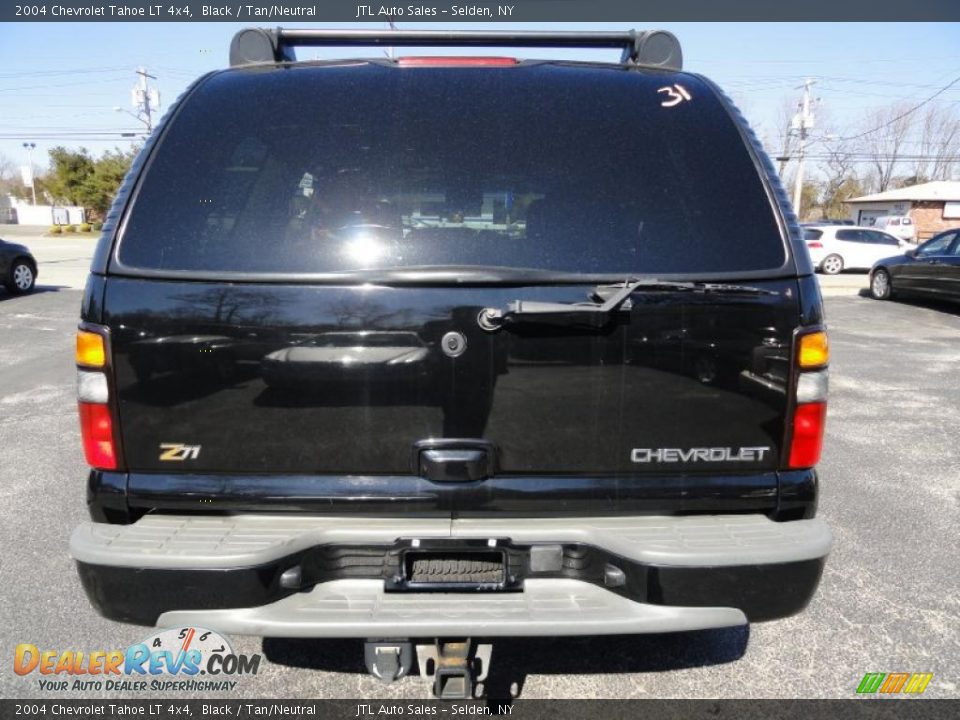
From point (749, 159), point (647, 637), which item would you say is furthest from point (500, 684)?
point (749, 159)

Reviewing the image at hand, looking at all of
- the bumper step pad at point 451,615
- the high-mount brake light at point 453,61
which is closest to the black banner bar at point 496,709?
the bumper step pad at point 451,615

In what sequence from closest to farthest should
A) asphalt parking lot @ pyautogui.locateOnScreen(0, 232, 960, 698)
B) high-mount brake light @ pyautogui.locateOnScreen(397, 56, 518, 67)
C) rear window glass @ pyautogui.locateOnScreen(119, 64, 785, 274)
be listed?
rear window glass @ pyautogui.locateOnScreen(119, 64, 785, 274)
high-mount brake light @ pyautogui.locateOnScreen(397, 56, 518, 67)
asphalt parking lot @ pyautogui.locateOnScreen(0, 232, 960, 698)

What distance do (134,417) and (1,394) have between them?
19.3ft

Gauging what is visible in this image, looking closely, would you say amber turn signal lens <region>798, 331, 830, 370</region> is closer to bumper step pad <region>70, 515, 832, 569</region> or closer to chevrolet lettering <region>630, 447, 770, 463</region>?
chevrolet lettering <region>630, 447, 770, 463</region>

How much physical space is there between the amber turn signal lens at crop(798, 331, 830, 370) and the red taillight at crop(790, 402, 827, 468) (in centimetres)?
13

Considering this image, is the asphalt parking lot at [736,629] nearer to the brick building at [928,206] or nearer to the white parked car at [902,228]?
the white parked car at [902,228]

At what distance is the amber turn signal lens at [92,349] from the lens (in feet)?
6.09

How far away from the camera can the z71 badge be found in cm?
191

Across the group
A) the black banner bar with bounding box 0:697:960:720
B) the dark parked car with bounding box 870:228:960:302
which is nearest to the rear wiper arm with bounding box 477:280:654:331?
the black banner bar with bounding box 0:697:960:720

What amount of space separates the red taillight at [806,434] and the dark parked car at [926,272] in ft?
42.9

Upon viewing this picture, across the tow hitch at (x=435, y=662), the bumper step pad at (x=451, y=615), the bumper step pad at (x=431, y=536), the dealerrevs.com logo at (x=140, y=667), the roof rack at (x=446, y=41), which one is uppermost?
the roof rack at (x=446, y=41)

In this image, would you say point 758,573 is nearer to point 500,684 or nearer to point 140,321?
point 500,684

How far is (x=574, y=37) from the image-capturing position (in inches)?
102

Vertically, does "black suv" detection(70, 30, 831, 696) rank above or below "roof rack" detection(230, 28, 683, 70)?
below
